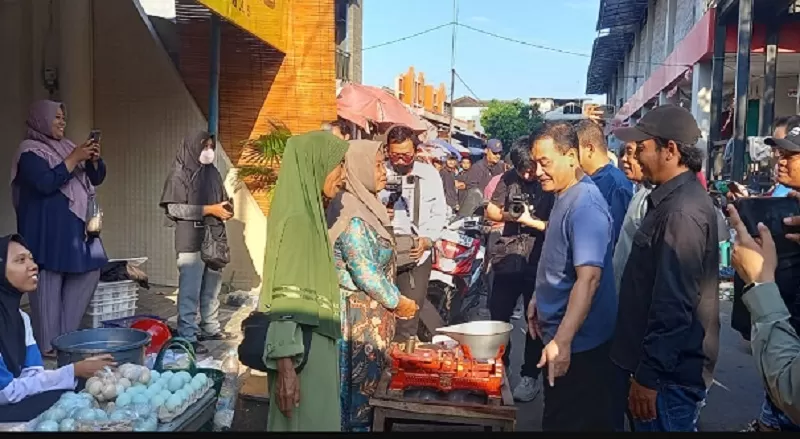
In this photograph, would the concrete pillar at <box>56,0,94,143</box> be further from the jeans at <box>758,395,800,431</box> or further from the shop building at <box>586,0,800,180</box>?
the jeans at <box>758,395,800,431</box>

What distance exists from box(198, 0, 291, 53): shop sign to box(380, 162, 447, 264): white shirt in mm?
1843

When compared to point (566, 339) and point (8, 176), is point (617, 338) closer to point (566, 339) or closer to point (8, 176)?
point (566, 339)

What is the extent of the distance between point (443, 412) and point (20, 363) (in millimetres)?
1976

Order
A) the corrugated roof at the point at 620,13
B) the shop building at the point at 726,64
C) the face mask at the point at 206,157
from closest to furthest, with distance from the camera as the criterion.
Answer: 1. the face mask at the point at 206,157
2. the shop building at the point at 726,64
3. the corrugated roof at the point at 620,13

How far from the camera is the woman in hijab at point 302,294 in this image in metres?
2.68

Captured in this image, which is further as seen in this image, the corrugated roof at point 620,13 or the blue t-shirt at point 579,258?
the corrugated roof at point 620,13

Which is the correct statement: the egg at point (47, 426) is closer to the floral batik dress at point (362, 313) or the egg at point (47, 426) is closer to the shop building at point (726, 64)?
the floral batik dress at point (362, 313)

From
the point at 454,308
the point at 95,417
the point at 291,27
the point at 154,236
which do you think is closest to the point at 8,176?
the point at 154,236

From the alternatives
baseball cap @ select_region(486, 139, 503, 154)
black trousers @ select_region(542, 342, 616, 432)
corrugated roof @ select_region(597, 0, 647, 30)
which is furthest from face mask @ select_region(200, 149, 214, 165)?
corrugated roof @ select_region(597, 0, 647, 30)

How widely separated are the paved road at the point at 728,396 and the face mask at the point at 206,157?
3.17 metres

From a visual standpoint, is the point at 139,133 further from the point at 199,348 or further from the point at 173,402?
the point at 173,402

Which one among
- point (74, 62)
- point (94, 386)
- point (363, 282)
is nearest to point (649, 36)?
point (74, 62)

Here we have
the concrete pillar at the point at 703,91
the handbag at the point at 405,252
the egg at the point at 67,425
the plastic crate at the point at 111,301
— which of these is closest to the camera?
the egg at the point at 67,425

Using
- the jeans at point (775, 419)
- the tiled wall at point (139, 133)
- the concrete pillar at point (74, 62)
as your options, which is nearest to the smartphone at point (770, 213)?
the jeans at point (775, 419)
